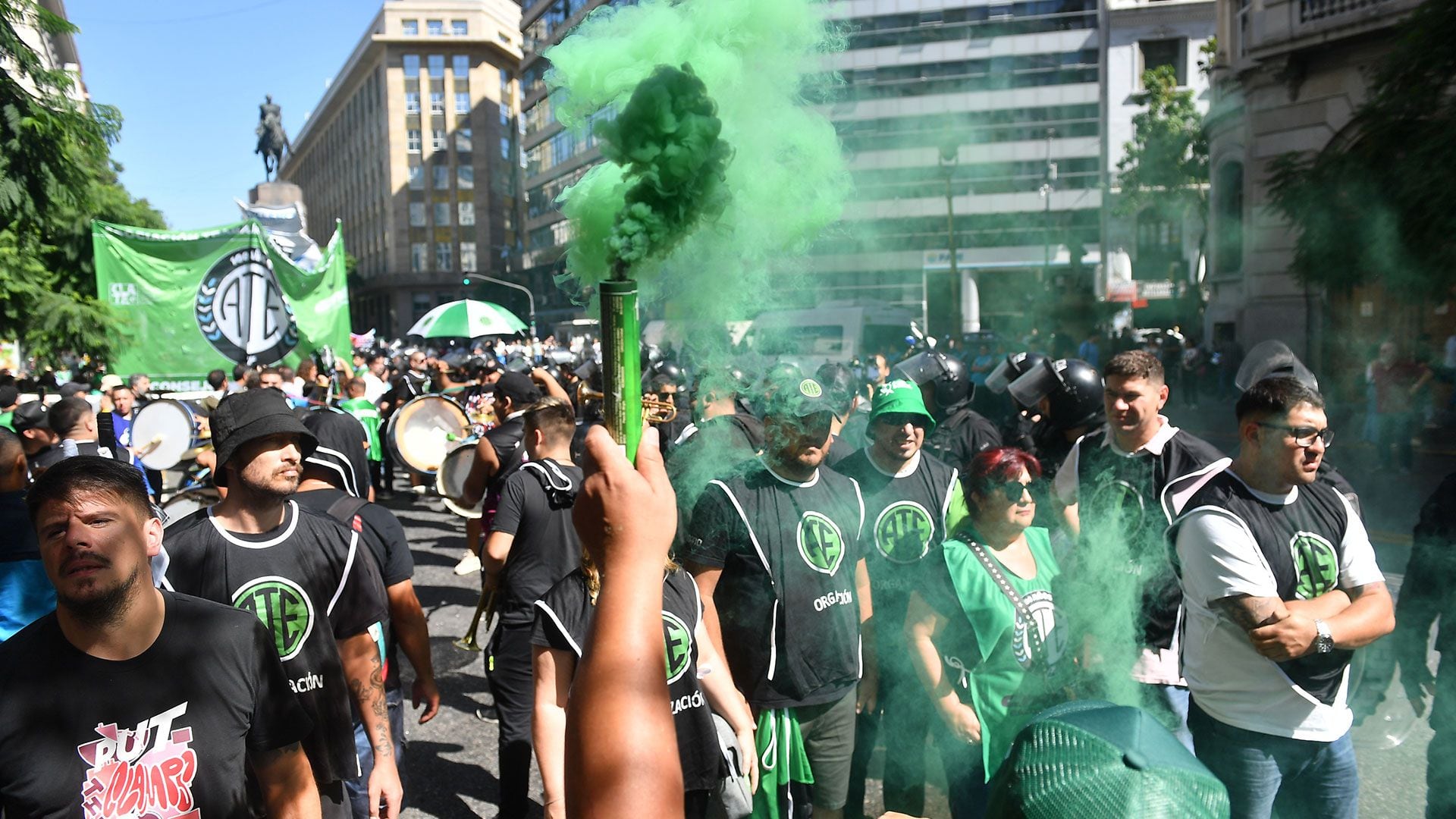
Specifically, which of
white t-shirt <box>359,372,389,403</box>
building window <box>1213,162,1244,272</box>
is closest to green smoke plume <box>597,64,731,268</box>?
white t-shirt <box>359,372,389,403</box>

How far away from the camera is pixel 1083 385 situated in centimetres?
527

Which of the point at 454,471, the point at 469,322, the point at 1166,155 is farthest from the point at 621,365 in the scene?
the point at 1166,155

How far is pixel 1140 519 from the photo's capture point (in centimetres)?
375

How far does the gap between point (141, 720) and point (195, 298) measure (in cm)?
1006

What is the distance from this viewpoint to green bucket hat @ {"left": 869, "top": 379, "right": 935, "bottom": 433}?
4.10 metres

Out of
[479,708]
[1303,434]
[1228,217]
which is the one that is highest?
[1228,217]

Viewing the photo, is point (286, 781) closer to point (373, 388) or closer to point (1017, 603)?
point (1017, 603)

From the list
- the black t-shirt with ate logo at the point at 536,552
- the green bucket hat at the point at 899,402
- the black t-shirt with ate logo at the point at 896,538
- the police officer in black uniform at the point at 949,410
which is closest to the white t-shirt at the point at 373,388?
the police officer in black uniform at the point at 949,410

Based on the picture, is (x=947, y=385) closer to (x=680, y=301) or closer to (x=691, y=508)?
(x=691, y=508)

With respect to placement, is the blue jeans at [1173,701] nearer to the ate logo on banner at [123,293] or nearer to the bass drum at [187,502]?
the bass drum at [187,502]

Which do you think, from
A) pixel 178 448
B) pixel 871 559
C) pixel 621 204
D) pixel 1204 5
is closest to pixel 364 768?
pixel 871 559

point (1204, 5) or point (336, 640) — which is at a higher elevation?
point (1204, 5)

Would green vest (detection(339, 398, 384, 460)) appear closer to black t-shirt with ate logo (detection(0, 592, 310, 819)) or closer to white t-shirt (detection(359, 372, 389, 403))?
white t-shirt (detection(359, 372, 389, 403))

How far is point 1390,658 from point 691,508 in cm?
266
